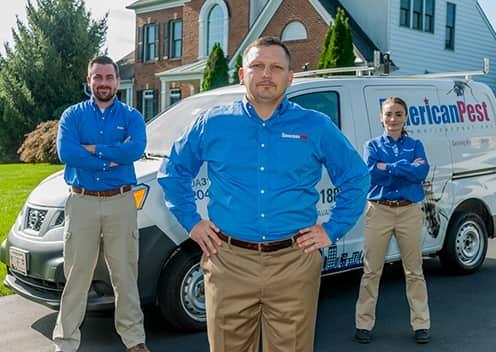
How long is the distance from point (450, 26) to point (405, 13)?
10.5ft

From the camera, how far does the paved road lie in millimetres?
5203

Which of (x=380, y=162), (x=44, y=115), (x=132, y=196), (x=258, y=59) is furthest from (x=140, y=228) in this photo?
(x=44, y=115)

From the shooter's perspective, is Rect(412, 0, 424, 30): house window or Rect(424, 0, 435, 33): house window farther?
Rect(424, 0, 435, 33): house window

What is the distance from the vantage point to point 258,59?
10.0 feet

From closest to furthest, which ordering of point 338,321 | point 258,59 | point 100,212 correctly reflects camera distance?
1. point 258,59
2. point 100,212
3. point 338,321

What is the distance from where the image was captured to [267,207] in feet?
10.1

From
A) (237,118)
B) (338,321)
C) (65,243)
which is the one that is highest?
(237,118)

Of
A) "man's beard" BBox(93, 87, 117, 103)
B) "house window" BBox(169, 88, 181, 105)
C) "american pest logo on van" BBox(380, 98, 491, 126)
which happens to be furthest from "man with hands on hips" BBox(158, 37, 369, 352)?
"house window" BBox(169, 88, 181, 105)

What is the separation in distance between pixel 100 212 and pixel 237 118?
1976 mm

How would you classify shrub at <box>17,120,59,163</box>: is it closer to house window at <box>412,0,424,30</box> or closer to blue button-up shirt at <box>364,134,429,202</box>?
house window at <box>412,0,424,30</box>

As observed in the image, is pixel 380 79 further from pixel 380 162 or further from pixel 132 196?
pixel 132 196

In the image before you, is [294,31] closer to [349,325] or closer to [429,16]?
[429,16]

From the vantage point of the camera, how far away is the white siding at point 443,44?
22484 millimetres

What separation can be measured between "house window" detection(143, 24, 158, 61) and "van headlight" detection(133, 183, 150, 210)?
2792cm
